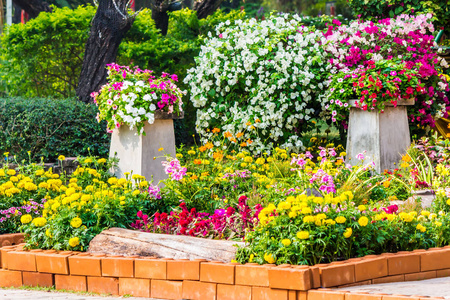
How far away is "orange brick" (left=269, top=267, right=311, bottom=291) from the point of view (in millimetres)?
3553

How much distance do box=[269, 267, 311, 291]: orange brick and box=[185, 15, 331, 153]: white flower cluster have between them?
13.0 ft

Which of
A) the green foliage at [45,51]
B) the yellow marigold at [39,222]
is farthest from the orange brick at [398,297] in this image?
the green foliage at [45,51]

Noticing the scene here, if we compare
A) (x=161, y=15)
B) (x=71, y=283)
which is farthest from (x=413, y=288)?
(x=161, y=15)

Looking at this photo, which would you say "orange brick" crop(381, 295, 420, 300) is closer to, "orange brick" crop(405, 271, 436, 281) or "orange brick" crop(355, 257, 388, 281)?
"orange brick" crop(355, 257, 388, 281)

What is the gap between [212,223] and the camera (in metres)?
4.63

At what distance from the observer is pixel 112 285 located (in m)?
4.22

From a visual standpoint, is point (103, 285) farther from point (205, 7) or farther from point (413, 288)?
point (205, 7)

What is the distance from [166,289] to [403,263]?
1.51m

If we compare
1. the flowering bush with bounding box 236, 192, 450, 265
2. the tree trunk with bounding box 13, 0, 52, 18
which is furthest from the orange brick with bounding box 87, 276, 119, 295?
the tree trunk with bounding box 13, 0, 52, 18

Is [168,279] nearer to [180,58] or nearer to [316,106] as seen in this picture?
[316,106]

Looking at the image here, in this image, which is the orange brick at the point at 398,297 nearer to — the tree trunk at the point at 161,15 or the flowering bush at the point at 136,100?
the flowering bush at the point at 136,100

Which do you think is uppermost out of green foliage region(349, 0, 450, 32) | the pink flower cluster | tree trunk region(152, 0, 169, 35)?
tree trunk region(152, 0, 169, 35)

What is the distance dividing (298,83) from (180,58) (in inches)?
134

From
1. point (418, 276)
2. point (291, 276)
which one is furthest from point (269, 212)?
point (418, 276)
